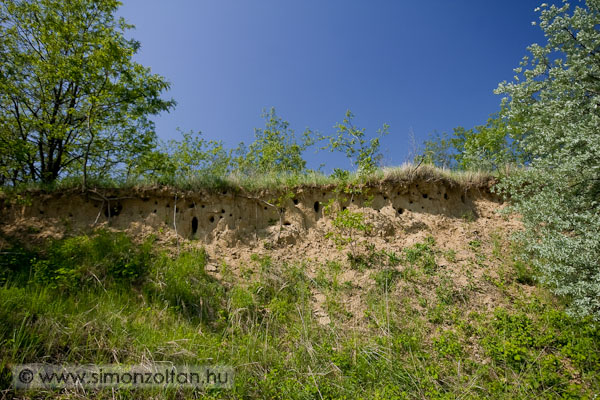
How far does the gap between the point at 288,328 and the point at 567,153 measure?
6341mm

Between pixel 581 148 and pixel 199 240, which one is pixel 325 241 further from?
pixel 581 148

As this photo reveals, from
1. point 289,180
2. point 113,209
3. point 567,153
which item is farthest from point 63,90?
point 567,153

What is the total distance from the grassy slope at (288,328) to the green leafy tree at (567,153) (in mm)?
786

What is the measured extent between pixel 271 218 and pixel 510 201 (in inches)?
278

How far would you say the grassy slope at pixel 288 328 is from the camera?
3.89 metres

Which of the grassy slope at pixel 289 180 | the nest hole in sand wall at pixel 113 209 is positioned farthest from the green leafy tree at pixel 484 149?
the nest hole in sand wall at pixel 113 209

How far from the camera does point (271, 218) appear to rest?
26.3 feet

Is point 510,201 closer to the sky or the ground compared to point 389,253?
closer to the sky

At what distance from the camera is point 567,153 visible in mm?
5293

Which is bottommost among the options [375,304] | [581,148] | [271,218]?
[375,304]

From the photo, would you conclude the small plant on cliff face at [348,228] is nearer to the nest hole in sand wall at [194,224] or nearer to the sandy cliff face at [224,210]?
the sandy cliff face at [224,210]

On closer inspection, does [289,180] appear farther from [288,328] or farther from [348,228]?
[288,328]

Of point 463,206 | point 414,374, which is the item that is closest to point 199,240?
point 414,374

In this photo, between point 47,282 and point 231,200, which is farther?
point 231,200
